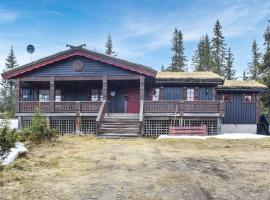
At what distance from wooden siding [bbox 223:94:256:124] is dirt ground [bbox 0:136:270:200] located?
43.3 ft

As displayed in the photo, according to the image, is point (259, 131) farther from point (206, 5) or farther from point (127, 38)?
point (127, 38)

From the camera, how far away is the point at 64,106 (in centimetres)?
2467

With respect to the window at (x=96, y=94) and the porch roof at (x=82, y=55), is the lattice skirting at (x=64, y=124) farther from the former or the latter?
the window at (x=96, y=94)

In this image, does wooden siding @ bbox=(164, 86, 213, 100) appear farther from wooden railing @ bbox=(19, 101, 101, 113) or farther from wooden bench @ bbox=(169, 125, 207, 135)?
wooden railing @ bbox=(19, 101, 101, 113)

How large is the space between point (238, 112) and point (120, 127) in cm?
1115

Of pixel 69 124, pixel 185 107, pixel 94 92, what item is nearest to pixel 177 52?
pixel 94 92

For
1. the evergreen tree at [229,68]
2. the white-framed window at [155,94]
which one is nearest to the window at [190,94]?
the white-framed window at [155,94]

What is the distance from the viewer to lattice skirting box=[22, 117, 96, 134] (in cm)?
2452

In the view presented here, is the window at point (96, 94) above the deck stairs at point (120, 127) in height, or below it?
above

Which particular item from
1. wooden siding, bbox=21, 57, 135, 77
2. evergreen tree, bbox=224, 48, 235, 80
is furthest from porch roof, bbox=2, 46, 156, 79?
evergreen tree, bbox=224, 48, 235, 80

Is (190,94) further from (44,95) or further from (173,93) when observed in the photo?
(44,95)

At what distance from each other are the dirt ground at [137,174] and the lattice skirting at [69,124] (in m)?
8.19

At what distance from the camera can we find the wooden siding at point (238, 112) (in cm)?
2900

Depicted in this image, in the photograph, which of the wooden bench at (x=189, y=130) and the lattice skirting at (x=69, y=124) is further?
the lattice skirting at (x=69, y=124)
